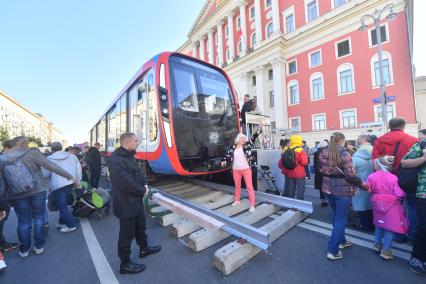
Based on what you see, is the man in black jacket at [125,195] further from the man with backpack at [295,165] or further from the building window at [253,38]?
the building window at [253,38]

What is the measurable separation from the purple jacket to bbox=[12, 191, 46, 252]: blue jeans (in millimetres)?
5022

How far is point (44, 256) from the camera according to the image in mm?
3322

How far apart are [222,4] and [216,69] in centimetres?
3351

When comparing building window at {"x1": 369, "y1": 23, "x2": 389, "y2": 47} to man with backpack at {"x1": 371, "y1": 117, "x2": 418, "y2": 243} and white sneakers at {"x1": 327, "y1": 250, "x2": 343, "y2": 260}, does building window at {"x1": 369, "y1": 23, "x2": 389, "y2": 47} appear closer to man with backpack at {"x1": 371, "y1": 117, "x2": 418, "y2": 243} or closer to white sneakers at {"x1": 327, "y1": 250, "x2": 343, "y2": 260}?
man with backpack at {"x1": 371, "y1": 117, "x2": 418, "y2": 243}

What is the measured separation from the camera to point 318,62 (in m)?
23.8

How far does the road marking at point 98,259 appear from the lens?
8.58 feet

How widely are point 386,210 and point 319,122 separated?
75.8ft

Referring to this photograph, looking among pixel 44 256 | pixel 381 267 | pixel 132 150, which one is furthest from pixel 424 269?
pixel 44 256

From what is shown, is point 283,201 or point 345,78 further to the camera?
point 345,78

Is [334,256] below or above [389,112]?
below

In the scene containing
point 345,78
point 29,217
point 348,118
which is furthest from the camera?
point 345,78

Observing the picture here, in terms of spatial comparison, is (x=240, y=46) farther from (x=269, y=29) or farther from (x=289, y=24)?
(x=289, y=24)

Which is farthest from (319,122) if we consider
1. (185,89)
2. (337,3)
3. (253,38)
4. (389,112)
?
(185,89)

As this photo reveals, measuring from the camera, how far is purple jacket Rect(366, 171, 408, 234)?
9.01 ft
